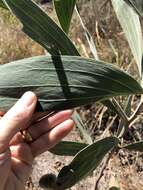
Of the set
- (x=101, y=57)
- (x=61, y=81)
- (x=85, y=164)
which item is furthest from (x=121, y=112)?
(x=101, y=57)

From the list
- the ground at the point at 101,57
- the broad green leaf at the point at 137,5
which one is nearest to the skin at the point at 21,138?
the broad green leaf at the point at 137,5

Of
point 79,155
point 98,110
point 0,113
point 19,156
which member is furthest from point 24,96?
point 98,110

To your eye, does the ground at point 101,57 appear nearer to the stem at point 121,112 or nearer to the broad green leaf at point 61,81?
the stem at point 121,112

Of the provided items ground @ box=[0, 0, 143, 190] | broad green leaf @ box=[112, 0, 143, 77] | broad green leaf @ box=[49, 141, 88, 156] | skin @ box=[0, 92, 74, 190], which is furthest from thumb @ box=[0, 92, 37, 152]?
ground @ box=[0, 0, 143, 190]

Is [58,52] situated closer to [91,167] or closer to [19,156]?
[91,167]

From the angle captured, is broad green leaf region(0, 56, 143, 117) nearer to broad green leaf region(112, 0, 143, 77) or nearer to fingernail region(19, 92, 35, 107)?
fingernail region(19, 92, 35, 107)
